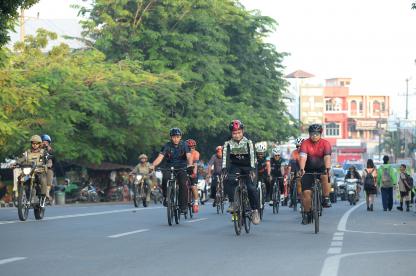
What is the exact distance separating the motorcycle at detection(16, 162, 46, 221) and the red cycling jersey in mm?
5167

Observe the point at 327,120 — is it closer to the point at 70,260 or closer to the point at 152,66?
the point at 152,66

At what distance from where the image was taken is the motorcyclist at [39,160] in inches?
848

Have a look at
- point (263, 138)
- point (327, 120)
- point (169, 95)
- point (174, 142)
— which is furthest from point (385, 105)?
point (174, 142)

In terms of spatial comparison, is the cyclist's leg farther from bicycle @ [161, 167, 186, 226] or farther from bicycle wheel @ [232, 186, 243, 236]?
bicycle wheel @ [232, 186, 243, 236]

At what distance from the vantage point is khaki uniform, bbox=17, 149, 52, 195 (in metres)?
21.5

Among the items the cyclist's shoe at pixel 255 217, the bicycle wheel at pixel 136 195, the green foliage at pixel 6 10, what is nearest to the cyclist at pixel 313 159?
the cyclist's shoe at pixel 255 217

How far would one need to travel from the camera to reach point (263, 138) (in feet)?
216

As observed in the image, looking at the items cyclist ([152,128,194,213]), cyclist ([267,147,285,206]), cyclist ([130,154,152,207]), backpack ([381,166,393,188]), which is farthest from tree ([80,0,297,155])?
cyclist ([152,128,194,213])

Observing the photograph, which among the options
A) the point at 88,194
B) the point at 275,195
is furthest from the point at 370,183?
the point at 88,194

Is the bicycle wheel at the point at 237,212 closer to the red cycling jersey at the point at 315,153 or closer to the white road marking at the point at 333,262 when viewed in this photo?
the red cycling jersey at the point at 315,153

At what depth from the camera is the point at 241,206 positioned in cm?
1817

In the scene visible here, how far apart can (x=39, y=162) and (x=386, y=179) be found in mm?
16499

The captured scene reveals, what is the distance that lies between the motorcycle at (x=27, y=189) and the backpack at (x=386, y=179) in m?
16.2

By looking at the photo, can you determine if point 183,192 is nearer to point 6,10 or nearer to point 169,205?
point 169,205
